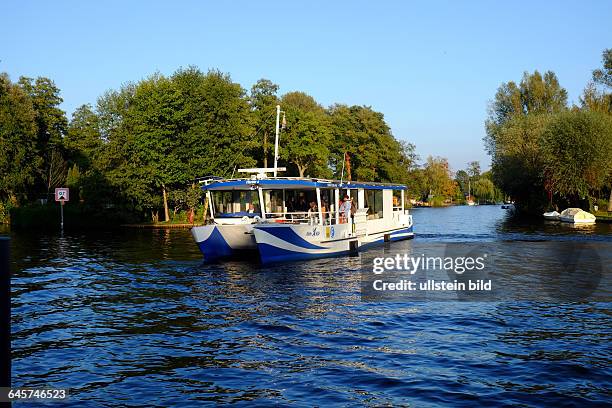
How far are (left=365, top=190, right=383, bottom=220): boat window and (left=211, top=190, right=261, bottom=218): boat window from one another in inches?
398

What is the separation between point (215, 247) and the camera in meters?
31.3

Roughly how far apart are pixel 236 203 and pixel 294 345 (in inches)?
774

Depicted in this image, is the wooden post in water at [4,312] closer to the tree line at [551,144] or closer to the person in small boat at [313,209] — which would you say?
the person in small boat at [313,209]

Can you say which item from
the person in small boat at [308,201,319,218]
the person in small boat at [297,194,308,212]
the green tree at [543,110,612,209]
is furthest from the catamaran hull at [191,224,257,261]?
the green tree at [543,110,612,209]

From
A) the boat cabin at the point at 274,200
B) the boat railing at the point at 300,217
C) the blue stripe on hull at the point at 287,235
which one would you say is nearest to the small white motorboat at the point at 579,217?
the boat cabin at the point at 274,200

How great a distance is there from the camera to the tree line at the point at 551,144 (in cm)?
6438

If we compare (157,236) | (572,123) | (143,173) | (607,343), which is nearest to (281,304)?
(607,343)

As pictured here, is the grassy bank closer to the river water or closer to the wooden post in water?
the river water

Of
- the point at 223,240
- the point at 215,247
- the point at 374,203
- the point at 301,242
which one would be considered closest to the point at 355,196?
the point at 374,203

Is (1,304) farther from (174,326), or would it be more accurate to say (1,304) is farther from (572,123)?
(572,123)

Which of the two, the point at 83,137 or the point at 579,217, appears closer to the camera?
the point at 579,217

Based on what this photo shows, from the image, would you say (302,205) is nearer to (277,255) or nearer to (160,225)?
(277,255)

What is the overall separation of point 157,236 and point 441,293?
3565cm

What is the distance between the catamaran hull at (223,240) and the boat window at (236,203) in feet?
5.93
